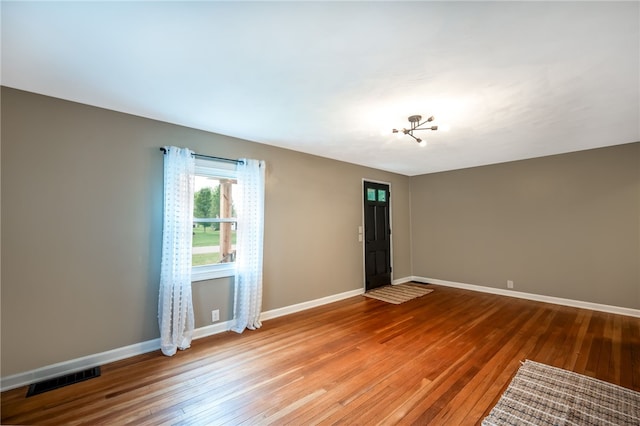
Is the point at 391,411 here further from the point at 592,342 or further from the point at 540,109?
the point at 540,109

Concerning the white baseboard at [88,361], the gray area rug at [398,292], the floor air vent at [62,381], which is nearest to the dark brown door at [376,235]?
the gray area rug at [398,292]

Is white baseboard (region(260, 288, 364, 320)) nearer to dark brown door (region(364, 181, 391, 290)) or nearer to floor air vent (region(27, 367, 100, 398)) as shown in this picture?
dark brown door (region(364, 181, 391, 290))

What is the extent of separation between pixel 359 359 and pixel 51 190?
331cm

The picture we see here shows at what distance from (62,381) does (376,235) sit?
4.83m

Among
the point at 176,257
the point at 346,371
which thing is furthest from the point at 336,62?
the point at 346,371

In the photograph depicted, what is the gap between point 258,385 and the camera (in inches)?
88.9

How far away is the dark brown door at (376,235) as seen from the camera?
5387 millimetres

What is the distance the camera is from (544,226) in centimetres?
462

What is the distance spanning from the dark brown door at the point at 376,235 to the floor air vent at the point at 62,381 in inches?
163

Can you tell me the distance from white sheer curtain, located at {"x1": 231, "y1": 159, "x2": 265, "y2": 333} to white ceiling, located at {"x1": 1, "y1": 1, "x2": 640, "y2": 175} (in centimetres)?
68

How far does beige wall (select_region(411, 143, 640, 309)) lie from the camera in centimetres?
395

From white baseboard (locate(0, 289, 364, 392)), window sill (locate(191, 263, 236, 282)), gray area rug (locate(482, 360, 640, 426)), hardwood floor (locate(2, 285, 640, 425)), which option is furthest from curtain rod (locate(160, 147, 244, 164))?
gray area rug (locate(482, 360, 640, 426))

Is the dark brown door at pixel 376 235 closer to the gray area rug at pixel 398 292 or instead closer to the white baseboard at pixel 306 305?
the gray area rug at pixel 398 292

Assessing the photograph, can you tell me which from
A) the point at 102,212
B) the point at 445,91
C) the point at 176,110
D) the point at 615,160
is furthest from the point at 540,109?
the point at 102,212
